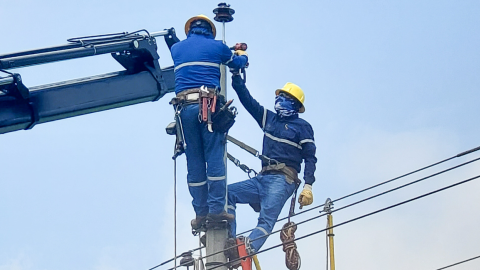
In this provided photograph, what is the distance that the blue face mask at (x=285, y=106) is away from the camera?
574 inches

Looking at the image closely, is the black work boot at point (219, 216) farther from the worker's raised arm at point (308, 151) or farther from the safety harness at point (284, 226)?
the worker's raised arm at point (308, 151)

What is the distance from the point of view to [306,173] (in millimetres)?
14148

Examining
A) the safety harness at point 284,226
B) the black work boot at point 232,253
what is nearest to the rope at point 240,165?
the safety harness at point 284,226

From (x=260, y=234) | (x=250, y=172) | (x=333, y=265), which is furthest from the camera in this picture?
(x=250, y=172)

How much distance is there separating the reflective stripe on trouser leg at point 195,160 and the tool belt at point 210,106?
12cm

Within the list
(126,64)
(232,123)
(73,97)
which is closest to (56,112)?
(73,97)

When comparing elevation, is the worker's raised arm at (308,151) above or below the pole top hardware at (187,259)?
above

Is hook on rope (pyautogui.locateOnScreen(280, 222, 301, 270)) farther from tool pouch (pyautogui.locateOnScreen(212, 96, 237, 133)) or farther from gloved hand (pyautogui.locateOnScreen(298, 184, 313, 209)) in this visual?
tool pouch (pyautogui.locateOnScreen(212, 96, 237, 133))

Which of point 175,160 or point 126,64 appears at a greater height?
point 126,64

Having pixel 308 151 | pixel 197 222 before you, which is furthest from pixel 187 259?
pixel 308 151

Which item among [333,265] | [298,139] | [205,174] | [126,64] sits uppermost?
[126,64]

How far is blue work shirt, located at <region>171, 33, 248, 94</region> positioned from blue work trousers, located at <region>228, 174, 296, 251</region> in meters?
1.58

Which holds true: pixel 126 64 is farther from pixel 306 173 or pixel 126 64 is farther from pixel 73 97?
pixel 306 173

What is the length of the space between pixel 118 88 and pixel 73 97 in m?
0.74
